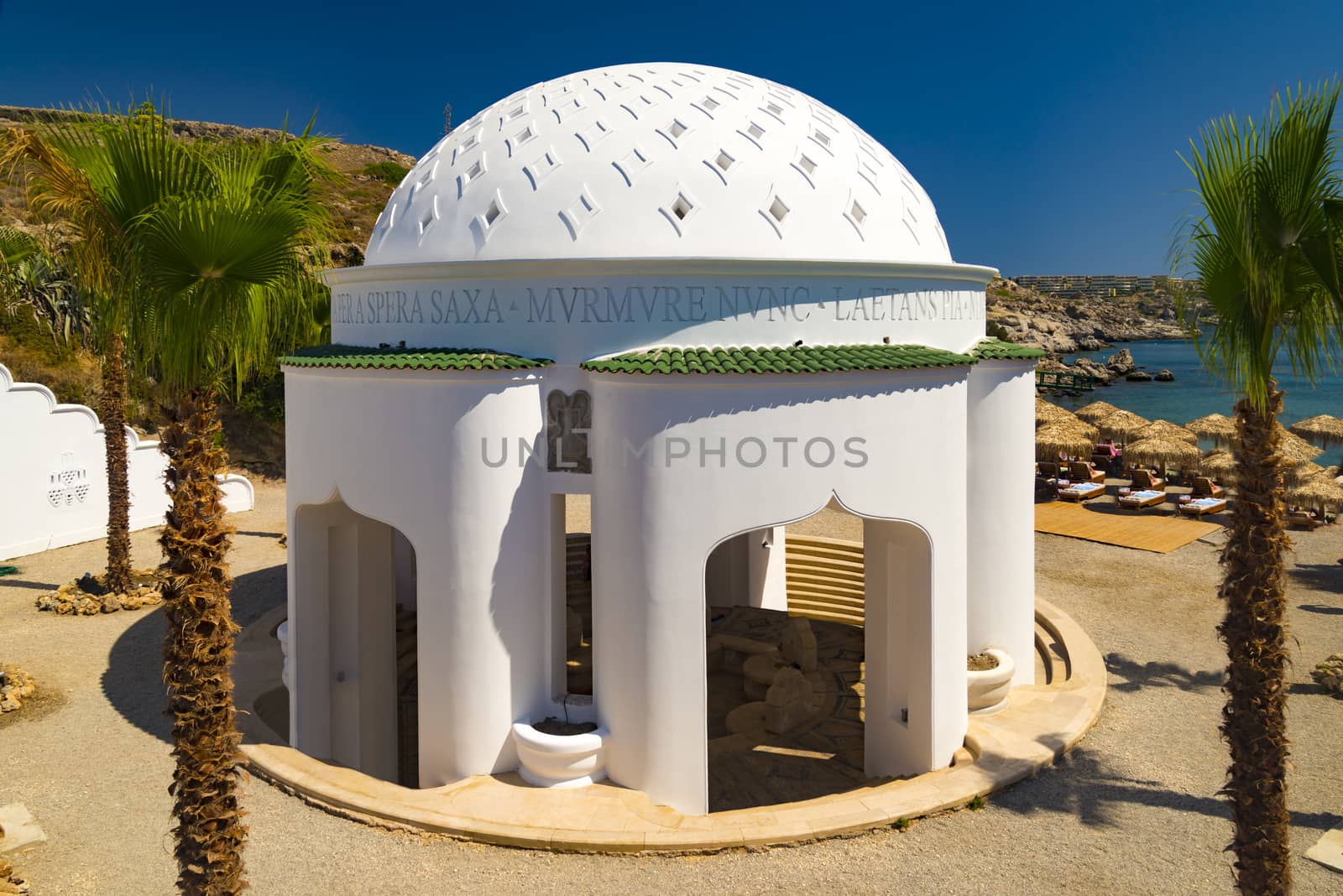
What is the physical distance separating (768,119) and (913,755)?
28.3 ft

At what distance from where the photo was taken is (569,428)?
11227mm

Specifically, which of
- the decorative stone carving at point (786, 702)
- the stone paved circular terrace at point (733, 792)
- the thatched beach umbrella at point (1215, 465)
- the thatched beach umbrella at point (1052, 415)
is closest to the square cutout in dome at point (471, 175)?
the stone paved circular terrace at point (733, 792)

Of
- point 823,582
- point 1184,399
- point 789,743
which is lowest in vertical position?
point 789,743

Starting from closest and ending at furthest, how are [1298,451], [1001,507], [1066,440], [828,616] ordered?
[1001,507], [828,616], [1298,451], [1066,440]

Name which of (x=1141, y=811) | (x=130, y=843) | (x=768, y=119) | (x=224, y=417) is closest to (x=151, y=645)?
(x=130, y=843)

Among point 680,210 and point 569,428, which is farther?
point 680,210

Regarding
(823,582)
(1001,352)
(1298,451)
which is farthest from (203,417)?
(1298,451)

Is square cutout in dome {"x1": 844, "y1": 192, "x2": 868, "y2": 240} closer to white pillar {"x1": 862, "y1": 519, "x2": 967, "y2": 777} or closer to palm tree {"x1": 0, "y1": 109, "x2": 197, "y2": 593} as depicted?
white pillar {"x1": 862, "y1": 519, "x2": 967, "y2": 777}

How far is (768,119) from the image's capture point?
1266cm

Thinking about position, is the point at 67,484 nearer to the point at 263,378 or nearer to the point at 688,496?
the point at 263,378

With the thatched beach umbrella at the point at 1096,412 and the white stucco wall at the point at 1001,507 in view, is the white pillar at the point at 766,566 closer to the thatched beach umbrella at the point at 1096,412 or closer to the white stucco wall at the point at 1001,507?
the white stucco wall at the point at 1001,507

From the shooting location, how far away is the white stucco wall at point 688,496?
401 inches

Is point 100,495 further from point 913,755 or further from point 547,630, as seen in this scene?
point 913,755

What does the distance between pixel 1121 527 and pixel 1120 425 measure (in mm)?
9333
